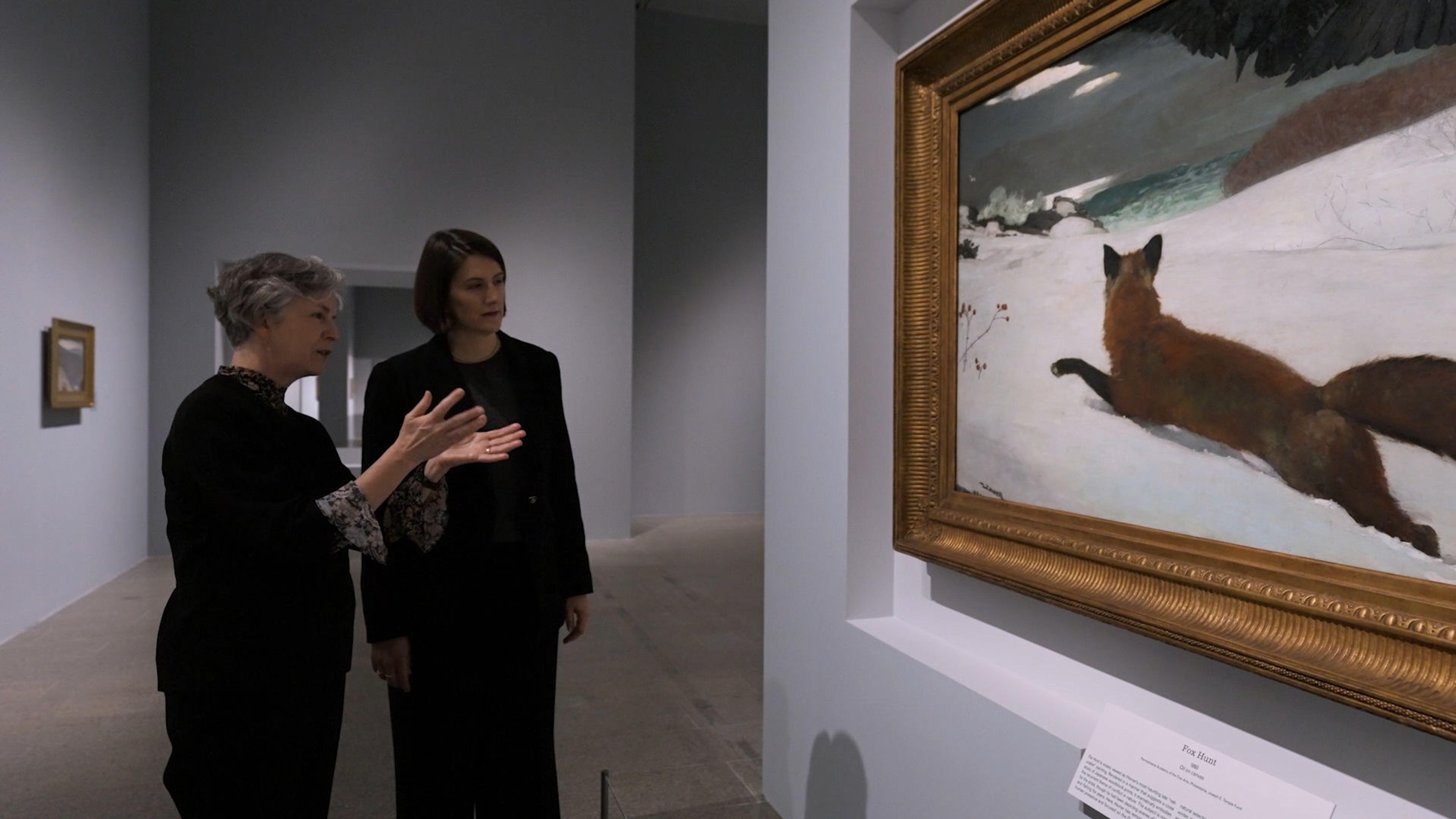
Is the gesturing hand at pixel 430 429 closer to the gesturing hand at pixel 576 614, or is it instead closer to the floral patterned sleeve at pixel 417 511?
the floral patterned sleeve at pixel 417 511

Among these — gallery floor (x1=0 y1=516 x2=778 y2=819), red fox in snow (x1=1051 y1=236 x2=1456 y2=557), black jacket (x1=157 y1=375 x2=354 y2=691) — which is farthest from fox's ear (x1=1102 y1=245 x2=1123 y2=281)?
gallery floor (x1=0 y1=516 x2=778 y2=819)

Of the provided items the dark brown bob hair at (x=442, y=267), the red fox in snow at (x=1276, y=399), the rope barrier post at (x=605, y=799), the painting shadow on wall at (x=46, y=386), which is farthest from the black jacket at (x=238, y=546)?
the painting shadow on wall at (x=46, y=386)

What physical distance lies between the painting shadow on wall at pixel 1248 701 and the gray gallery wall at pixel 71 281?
6621 mm

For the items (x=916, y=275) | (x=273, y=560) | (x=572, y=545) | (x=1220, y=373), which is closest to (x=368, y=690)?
(x=572, y=545)

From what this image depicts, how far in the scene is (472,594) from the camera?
2.46 metres

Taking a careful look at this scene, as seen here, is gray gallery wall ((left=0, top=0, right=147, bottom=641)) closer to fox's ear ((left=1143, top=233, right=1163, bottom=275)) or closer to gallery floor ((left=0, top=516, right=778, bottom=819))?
gallery floor ((left=0, top=516, right=778, bottom=819))

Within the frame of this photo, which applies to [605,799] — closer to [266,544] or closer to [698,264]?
[266,544]

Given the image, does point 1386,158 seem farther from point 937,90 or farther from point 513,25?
point 513,25

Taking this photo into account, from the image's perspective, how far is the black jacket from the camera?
201cm

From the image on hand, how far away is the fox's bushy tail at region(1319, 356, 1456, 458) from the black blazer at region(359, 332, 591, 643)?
A: 74.0 inches

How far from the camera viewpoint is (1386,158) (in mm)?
1362

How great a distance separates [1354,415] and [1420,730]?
0.46 meters

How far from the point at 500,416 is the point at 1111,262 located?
5.31 feet

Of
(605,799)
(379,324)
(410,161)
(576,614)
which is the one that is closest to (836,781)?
(605,799)
